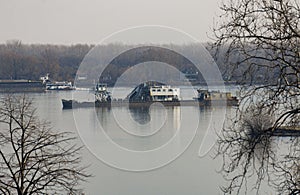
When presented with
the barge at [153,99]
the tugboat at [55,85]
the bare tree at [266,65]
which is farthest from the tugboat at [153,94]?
the bare tree at [266,65]

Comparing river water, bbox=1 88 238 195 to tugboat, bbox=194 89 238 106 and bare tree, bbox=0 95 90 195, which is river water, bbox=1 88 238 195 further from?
tugboat, bbox=194 89 238 106

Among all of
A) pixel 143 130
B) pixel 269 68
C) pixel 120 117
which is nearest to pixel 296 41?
pixel 269 68

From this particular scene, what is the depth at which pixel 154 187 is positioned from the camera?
316 inches

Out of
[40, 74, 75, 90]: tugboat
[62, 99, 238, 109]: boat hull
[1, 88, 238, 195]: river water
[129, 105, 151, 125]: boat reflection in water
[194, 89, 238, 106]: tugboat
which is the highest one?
[40, 74, 75, 90]: tugboat

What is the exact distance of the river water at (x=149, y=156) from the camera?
26.3 ft

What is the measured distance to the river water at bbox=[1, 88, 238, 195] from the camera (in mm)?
8008

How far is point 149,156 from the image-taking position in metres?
10.9

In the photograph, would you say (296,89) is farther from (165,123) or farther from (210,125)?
(165,123)

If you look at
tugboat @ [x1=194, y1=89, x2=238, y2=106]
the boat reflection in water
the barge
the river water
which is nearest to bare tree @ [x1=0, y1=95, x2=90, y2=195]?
the river water

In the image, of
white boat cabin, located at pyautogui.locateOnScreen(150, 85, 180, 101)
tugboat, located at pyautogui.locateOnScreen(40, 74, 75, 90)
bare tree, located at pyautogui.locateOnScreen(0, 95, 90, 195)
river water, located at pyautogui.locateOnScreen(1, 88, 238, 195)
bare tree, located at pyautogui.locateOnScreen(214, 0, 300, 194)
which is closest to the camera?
bare tree, located at pyautogui.locateOnScreen(214, 0, 300, 194)

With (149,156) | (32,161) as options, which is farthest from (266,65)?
(149,156)

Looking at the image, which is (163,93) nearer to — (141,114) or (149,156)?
(141,114)

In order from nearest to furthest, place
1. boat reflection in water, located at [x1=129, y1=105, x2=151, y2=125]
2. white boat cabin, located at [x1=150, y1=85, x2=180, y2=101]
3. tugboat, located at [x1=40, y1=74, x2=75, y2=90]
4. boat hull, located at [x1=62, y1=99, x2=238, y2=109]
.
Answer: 1. boat reflection in water, located at [x1=129, y1=105, x2=151, y2=125]
2. boat hull, located at [x1=62, y1=99, x2=238, y2=109]
3. white boat cabin, located at [x1=150, y1=85, x2=180, y2=101]
4. tugboat, located at [x1=40, y1=74, x2=75, y2=90]

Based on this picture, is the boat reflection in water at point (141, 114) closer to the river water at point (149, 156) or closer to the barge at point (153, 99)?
the river water at point (149, 156)
